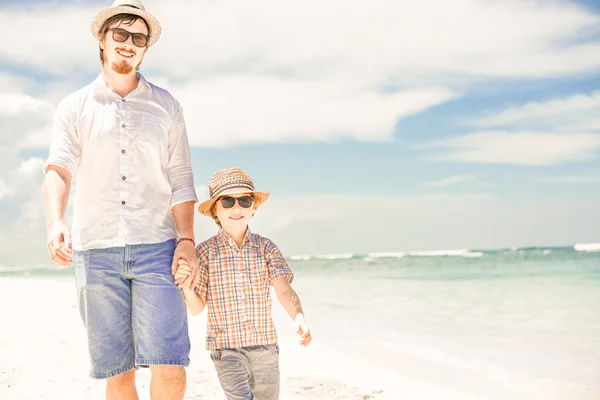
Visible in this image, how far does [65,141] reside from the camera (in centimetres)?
295

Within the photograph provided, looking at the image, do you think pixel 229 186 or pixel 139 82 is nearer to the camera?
pixel 139 82

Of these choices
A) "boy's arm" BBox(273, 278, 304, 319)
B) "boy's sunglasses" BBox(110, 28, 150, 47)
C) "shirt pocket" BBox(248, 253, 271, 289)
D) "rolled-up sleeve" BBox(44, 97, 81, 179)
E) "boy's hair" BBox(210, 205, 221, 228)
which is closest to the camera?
"rolled-up sleeve" BBox(44, 97, 81, 179)

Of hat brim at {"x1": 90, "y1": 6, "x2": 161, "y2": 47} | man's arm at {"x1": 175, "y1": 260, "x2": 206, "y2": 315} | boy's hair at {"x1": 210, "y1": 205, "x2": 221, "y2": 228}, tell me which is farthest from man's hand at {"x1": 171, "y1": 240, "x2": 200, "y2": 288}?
hat brim at {"x1": 90, "y1": 6, "x2": 161, "y2": 47}

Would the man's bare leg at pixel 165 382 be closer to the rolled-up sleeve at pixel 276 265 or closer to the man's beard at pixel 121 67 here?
the rolled-up sleeve at pixel 276 265

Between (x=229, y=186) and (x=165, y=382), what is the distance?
1155 millimetres

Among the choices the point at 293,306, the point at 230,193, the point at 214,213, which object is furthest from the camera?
the point at 214,213

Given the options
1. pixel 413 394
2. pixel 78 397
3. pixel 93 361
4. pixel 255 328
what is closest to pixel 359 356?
pixel 413 394

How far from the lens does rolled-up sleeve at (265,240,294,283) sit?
11.8 feet

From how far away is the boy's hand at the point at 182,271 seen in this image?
2.96 m

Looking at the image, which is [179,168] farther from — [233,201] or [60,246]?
[60,246]

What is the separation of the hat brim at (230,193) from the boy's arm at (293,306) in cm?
49

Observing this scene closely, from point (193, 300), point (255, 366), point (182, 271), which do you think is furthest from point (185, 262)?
point (255, 366)

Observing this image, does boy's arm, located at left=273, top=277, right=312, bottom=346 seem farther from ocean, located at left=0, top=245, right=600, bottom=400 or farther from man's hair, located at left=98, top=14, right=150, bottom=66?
ocean, located at left=0, top=245, right=600, bottom=400

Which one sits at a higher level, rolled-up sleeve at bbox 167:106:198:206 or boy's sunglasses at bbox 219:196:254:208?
rolled-up sleeve at bbox 167:106:198:206
